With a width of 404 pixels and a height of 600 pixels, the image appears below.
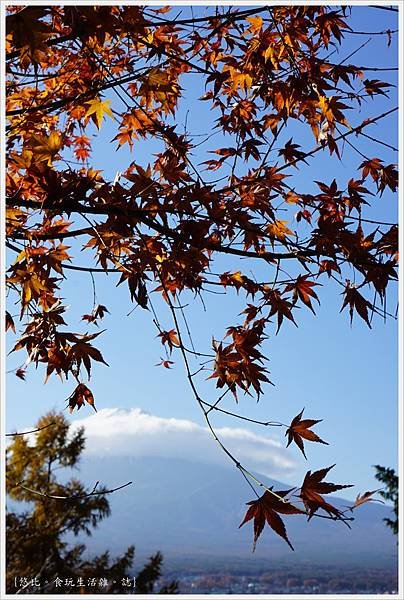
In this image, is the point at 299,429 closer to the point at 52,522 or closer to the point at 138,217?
the point at 138,217

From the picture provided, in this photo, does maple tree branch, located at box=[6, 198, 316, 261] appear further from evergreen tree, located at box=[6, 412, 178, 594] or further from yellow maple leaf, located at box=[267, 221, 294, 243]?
evergreen tree, located at box=[6, 412, 178, 594]

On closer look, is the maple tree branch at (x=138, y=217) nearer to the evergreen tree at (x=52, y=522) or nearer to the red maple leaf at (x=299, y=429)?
the red maple leaf at (x=299, y=429)

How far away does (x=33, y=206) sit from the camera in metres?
2.01


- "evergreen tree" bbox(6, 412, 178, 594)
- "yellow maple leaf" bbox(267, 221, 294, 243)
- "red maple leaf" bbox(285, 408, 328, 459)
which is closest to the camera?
"red maple leaf" bbox(285, 408, 328, 459)

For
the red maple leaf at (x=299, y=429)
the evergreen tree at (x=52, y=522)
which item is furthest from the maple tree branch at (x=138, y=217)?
the evergreen tree at (x=52, y=522)

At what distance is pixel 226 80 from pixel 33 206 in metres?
A: 1.23

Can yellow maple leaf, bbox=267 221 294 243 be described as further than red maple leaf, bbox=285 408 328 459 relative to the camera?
Yes

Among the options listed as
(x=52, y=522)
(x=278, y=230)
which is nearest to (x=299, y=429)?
(x=278, y=230)

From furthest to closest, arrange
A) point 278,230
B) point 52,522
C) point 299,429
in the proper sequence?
point 52,522
point 278,230
point 299,429

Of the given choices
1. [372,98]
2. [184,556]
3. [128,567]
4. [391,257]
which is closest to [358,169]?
[372,98]

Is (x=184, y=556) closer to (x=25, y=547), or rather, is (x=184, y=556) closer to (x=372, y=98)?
(x=25, y=547)

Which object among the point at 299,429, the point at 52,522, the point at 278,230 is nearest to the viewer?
the point at 299,429

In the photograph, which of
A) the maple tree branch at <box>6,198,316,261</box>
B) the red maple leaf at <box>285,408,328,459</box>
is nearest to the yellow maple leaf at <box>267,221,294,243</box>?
the maple tree branch at <box>6,198,316,261</box>


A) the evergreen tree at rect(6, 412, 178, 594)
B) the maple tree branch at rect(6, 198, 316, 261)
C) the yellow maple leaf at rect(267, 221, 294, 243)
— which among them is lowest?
the evergreen tree at rect(6, 412, 178, 594)
